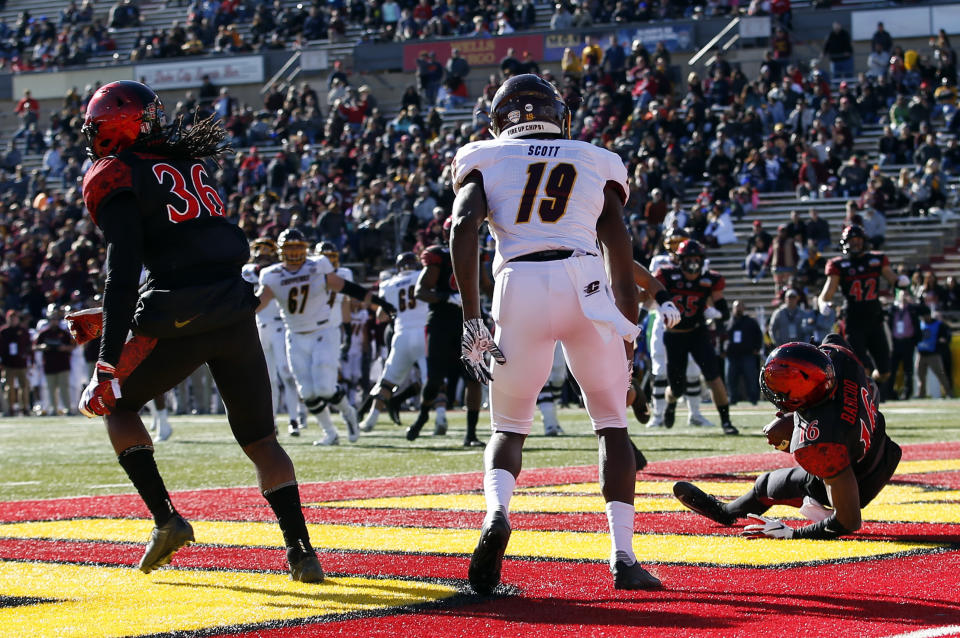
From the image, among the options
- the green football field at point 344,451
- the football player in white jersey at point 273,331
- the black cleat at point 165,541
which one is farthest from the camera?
the football player in white jersey at point 273,331

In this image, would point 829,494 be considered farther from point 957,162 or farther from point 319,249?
point 957,162

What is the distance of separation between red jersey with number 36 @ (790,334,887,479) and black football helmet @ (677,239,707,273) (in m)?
7.28

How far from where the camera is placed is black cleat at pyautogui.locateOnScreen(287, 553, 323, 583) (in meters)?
4.70

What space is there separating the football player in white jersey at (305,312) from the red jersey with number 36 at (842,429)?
294 inches

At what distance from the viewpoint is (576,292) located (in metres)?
4.61

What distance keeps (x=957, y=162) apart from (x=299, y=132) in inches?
552

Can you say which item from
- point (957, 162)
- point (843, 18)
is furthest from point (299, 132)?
point (957, 162)

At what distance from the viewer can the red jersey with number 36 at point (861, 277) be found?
12914mm

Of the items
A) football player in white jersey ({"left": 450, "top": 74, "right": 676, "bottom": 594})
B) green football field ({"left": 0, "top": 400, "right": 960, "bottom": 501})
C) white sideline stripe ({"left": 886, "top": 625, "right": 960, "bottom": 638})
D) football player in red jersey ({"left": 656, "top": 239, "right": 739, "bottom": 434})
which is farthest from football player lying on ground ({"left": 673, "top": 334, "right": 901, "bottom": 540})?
football player in red jersey ({"left": 656, "top": 239, "right": 739, "bottom": 434})

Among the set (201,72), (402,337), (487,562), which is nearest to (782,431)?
(487,562)

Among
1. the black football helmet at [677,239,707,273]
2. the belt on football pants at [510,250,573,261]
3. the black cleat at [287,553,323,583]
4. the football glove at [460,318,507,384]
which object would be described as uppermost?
the belt on football pants at [510,250,573,261]

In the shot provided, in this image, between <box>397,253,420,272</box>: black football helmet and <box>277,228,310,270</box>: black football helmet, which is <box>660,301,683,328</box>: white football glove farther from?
<box>397,253,420,272</box>: black football helmet

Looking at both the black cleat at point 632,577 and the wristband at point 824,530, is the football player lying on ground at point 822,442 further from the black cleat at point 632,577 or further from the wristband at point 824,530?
the black cleat at point 632,577

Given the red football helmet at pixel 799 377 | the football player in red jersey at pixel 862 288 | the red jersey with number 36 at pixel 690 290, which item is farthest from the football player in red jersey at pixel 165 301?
the football player in red jersey at pixel 862 288
